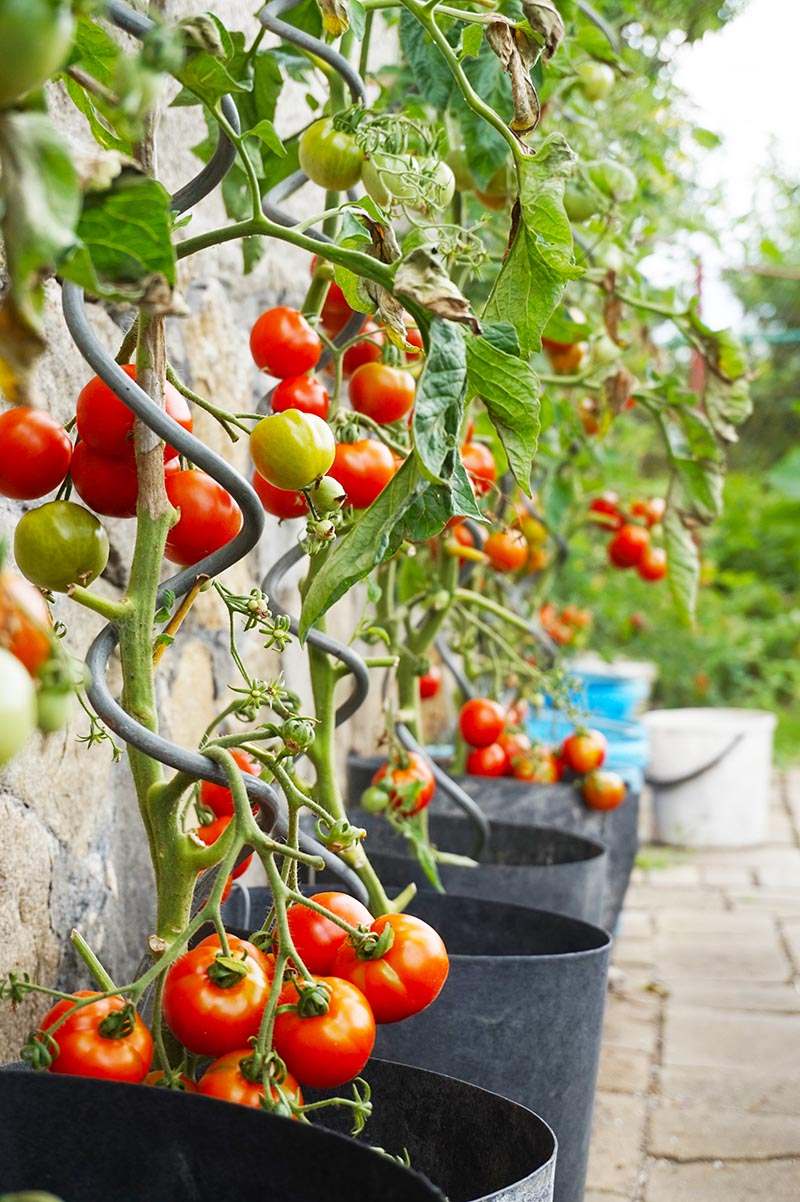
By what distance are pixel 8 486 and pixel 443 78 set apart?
0.73m

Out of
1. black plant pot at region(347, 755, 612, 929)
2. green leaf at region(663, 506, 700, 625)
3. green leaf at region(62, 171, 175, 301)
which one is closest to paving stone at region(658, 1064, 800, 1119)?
black plant pot at region(347, 755, 612, 929)

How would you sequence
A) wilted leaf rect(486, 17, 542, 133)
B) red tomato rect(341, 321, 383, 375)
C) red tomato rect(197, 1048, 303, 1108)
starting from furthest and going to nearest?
red tomato rect(341, 321, 383, 375) → wilted leaf rect(486, 17, 542, 133) → red tomato rect(197, 1048, 303, 1108)

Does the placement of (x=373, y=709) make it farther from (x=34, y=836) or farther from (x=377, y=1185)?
(x=377, y=1185)

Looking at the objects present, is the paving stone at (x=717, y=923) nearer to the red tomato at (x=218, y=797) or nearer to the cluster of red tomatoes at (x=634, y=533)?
the cluster of red tomatoes at (x=634, y=533)

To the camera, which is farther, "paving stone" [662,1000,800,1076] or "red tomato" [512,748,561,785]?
"paving stone" [662,1000,800,1076]

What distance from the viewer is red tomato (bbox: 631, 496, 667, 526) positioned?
7.37 ft

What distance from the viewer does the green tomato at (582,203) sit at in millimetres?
1495

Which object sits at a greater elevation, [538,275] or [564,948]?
[538,275]

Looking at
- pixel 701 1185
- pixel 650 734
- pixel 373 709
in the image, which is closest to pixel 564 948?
pixel 701 1185

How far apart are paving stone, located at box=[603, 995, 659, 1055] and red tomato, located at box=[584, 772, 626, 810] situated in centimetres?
58

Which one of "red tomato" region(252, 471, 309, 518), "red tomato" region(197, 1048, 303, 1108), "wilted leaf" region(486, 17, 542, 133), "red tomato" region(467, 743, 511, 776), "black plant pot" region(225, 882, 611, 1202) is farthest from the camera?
"red tomato" region(467, 743, 511, 776)

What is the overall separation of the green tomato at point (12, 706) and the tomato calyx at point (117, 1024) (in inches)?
11.8

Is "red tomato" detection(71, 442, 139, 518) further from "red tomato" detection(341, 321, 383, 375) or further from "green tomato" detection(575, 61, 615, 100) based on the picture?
"green tomato" detection(575, 61, 615, 100)

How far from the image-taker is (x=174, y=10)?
4.09 feet
